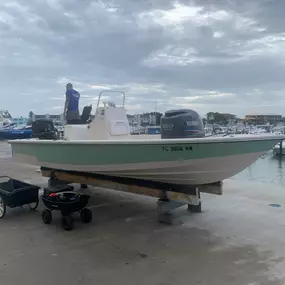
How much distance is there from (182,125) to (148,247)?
1.75 meters

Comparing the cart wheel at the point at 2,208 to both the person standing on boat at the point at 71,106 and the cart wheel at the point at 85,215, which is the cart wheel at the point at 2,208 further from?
the person standing on boat at the point at 71,106

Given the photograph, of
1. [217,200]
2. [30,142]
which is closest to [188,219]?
[217,200]

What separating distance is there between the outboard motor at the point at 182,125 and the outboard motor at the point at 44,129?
2728 mm

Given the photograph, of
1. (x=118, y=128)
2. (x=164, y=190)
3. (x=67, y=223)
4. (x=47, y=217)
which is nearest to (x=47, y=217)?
(x=47, y=217)

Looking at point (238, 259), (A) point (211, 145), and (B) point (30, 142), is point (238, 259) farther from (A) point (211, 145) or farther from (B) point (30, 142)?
(B) point (30, 142)


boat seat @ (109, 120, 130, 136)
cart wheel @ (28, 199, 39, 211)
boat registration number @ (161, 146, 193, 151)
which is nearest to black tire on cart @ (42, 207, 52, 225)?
cart wheel @ (28, 199, 39, 211)

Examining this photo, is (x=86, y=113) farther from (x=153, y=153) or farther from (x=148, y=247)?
(x=148, y=247)

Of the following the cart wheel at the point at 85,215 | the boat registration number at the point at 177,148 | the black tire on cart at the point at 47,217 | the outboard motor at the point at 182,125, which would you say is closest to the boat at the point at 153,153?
the boat registration number at the point at 177,148

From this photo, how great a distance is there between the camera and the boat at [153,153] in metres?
4.34

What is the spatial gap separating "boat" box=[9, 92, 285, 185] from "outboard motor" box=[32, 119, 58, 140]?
A: 0.78 meters

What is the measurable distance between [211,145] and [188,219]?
1428 mm

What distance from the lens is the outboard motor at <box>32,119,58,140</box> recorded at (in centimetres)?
679

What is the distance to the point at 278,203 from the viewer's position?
5844 mm

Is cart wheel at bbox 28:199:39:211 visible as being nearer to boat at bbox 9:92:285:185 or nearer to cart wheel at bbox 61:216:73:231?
boat at bbox 9:92:285:185
